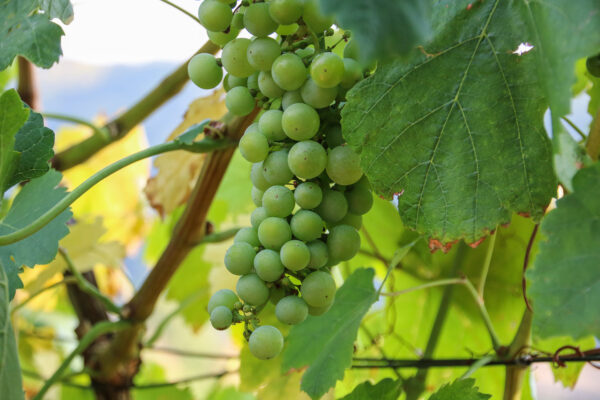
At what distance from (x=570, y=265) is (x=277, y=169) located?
0.20 meters

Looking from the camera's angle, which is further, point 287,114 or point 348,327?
point 348,327

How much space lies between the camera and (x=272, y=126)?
419mm

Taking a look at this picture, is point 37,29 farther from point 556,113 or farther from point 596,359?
point 596,359

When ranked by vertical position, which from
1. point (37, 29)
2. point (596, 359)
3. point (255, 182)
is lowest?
point (596, 359)

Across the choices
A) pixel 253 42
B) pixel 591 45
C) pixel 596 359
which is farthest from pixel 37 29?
pixel 596 359

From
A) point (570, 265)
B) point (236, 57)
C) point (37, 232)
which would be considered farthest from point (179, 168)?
point (570, 265)

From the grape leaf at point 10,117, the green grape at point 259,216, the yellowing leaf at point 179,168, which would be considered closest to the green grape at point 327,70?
the green grape at point 259,216

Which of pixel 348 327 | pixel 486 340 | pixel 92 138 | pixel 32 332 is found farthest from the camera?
pixel 32 332

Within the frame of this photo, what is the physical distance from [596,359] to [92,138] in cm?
72

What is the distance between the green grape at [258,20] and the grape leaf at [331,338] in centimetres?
27

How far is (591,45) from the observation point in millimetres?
327

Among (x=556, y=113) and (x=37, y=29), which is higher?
(x=37, y=29)

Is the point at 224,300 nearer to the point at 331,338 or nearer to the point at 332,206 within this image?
the point at 332,206

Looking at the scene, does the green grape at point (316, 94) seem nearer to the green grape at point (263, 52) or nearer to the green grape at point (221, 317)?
the green grape at point (263, 52)
